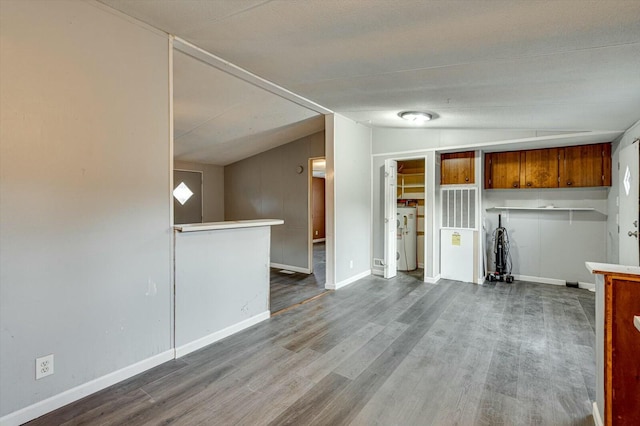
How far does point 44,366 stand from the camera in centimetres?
190

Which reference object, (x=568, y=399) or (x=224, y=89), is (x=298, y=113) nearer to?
(x=224, y=89)

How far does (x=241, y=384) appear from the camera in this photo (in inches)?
88.0

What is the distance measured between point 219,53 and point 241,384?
9.02 ft

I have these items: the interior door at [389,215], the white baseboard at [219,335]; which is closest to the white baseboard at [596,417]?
the white baseboard at [219,335]

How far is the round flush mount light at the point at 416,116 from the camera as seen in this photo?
156 inches

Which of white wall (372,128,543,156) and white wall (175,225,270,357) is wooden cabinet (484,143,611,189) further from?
white wall (175,225,270,357)

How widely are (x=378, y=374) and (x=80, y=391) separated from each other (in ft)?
6.88

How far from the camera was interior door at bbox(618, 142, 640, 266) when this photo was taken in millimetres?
3271

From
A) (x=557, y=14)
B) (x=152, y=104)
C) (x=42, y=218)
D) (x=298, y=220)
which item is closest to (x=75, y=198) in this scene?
(x=42, y=218)

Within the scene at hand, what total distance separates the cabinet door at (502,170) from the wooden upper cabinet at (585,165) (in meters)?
0.57

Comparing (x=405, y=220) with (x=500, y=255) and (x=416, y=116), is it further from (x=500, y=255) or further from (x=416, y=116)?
(x=416, y=116)

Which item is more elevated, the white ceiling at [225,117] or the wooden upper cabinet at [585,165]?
the white ceiling at [225,117]

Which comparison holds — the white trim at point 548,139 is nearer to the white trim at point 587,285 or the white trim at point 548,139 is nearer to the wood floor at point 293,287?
the white trim at point 587,285

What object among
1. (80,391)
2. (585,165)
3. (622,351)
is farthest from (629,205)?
(80,391)
